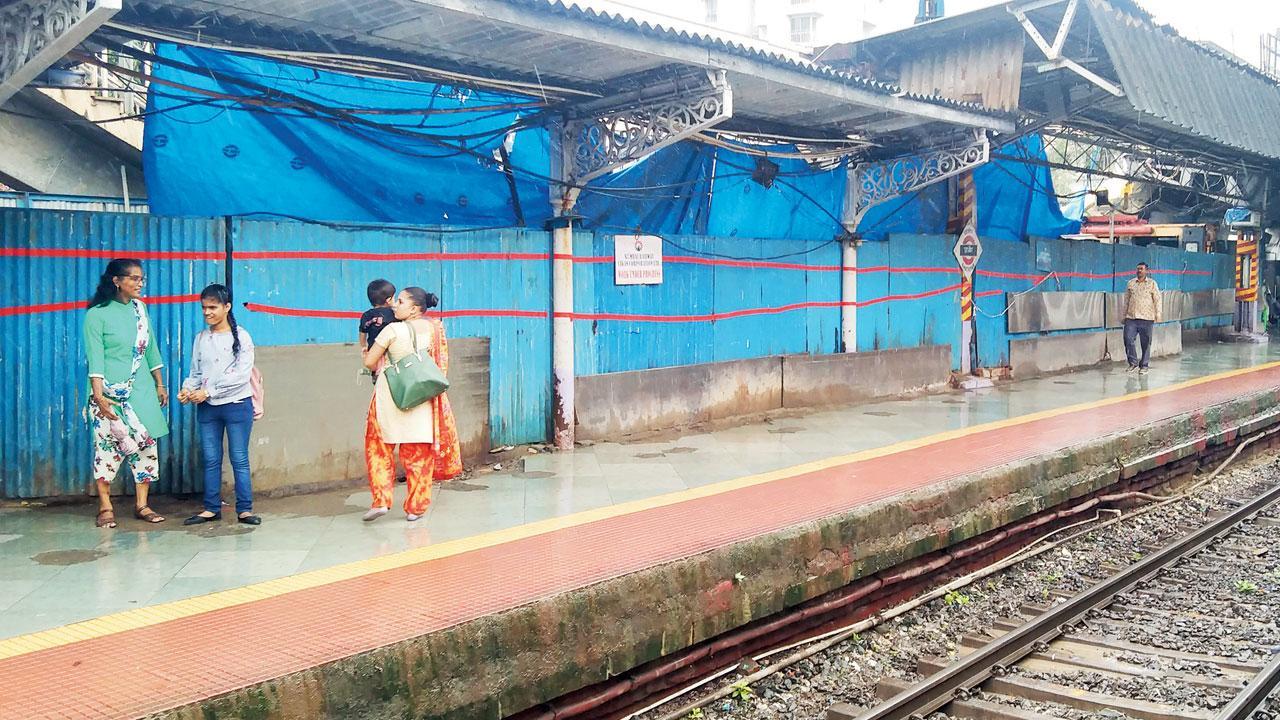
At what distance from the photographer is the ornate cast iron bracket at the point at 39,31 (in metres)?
4.95

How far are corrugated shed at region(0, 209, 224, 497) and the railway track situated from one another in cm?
508

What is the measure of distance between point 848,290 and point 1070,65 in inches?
148

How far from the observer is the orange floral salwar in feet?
21.0

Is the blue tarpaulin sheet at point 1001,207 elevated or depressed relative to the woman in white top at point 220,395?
elevated

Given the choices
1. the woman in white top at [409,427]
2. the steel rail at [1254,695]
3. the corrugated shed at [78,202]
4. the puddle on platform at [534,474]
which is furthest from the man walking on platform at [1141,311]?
the corrugated shed at [78,202]

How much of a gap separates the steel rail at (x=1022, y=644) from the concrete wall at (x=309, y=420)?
4.42 meters

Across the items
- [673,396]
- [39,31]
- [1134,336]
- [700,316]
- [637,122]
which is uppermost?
[637,122]

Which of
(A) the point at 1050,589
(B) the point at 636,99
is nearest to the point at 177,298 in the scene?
(B) the point at 636,99

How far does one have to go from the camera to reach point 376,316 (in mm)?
6574

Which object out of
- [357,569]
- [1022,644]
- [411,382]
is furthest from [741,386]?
[357,569]

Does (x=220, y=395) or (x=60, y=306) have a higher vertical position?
(x=60, y=306)

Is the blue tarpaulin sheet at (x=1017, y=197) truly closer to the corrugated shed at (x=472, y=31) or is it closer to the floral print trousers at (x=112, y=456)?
the corrugated shed at (x=472, y=31)

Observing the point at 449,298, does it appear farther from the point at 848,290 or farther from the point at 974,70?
the point at 974,70

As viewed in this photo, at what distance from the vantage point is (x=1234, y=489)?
433 inches
